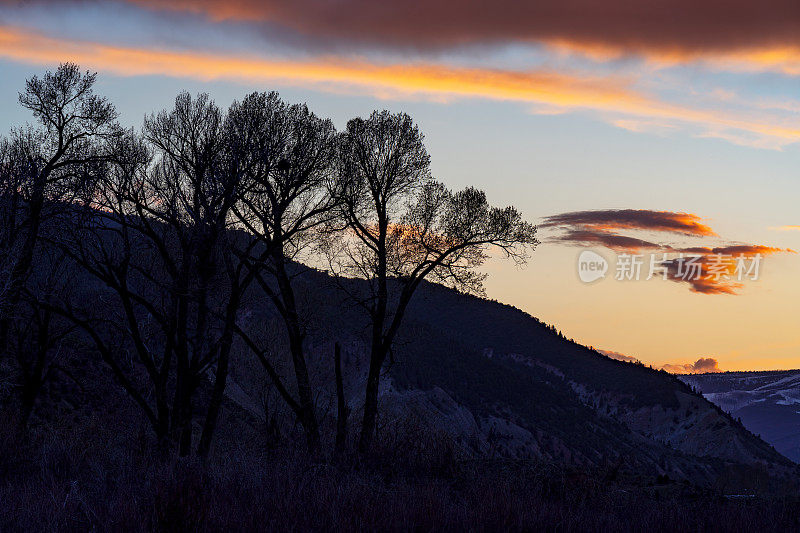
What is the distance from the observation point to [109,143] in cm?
3008

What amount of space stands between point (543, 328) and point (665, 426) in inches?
1713

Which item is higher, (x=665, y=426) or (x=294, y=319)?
(x=294, y=319)

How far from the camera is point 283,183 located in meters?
29.1

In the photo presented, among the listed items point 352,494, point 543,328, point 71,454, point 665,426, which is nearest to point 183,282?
point 71,454

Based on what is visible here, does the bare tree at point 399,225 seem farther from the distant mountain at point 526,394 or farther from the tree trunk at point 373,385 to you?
the distant mountain at point 526,394

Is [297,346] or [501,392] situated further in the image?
[501,392]

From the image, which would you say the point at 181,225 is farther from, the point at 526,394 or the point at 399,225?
the point at 526,394

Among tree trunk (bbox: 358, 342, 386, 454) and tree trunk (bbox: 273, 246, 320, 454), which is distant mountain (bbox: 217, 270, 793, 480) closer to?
tree trunk (bbox: 358, 342, 386, 454)

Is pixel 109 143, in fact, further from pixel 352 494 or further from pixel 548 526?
pixel 548 526

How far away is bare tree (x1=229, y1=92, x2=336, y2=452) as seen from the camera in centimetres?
2822

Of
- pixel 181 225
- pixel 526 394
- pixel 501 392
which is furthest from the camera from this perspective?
pixel 526 394

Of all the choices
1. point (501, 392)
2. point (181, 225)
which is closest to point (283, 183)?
point (181, 225)

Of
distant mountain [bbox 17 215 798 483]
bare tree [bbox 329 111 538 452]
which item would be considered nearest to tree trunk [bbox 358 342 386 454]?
bare tree [bbox 329 111 538 452]

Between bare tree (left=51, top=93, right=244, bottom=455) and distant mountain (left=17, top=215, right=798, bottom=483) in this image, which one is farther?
distant mountain (left=17, top=215, right=798, bottom=483)
